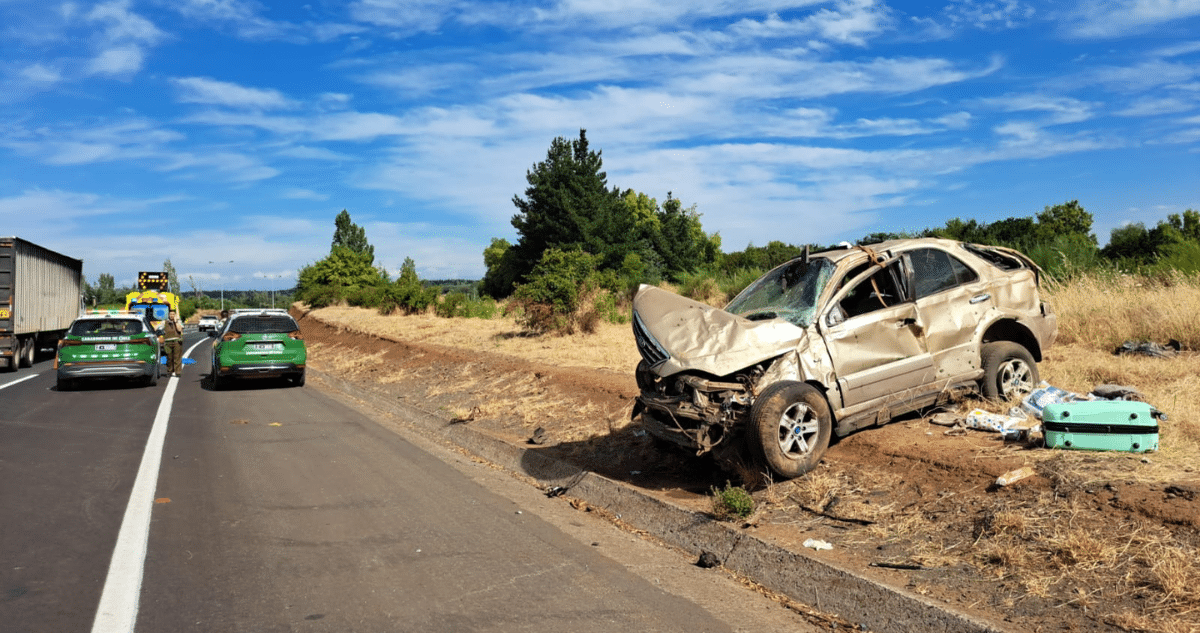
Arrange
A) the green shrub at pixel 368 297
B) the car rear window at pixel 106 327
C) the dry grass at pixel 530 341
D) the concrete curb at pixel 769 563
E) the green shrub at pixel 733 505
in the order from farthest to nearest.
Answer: the green shrub at pixel 368 297, the car rear window at pixel 106 327, the dry grass at pixel 530 341, the green shrub at pixel 733 505, the concrete curb at pixel 769 563

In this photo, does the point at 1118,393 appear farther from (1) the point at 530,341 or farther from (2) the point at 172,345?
(2) the point at 172,345

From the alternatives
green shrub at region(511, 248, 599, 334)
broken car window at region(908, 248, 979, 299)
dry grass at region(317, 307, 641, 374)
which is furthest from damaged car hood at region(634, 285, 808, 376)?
green shrub at region(511, 248, 599, 334)

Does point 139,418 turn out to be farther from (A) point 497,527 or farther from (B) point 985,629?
(B) point 985,629

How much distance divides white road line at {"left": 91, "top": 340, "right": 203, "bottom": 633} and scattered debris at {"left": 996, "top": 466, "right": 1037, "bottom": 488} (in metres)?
5.36

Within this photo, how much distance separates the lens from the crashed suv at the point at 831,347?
21.6 ft

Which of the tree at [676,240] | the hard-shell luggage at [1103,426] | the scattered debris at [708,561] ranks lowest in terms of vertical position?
the scattered debris at [708,561]

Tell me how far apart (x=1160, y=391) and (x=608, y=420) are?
562cm

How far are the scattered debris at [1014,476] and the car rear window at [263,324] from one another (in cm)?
1565

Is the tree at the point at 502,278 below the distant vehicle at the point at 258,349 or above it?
above

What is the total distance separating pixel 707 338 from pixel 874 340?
4.94ft

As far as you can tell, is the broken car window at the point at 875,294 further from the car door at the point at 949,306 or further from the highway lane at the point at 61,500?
the highway lane at the point at 61,500

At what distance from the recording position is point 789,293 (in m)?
7.63

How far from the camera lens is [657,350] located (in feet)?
22.9

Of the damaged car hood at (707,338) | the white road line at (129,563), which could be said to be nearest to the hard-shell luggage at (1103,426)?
the damaged car hood at (707,338)
